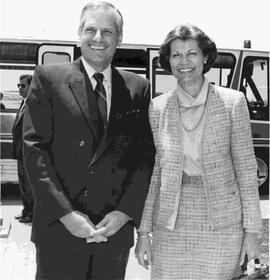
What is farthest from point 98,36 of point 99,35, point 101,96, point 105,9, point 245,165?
point 245,165

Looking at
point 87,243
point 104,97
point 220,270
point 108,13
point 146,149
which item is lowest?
point 220,270

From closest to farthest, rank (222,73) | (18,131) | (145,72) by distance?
(18,131) < (145,72) < (222,73)

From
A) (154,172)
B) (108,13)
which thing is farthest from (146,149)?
(108,13)

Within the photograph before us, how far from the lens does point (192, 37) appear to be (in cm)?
250

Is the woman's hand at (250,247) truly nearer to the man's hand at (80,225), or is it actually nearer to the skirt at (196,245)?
the skirt at (196,245)

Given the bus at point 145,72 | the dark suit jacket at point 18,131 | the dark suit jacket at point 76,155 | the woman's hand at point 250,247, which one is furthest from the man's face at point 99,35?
the bus at point 145,72

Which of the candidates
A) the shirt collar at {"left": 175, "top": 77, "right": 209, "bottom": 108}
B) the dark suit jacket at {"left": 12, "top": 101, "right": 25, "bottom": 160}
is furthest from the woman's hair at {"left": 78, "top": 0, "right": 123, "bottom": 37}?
the dark suit jacket at {"left": 12, "top": 101, "right": 25, "bottom": 160}

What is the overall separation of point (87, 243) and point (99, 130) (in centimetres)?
52

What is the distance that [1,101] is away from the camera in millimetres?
8820

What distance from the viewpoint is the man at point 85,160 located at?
7.46 ft

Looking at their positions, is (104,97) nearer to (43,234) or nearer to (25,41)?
(43,234)

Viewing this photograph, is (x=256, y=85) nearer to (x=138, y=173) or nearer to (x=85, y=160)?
(x=138, y=173)

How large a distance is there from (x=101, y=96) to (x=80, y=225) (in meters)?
0.60

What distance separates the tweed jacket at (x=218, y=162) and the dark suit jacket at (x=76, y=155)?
168 millimetres
